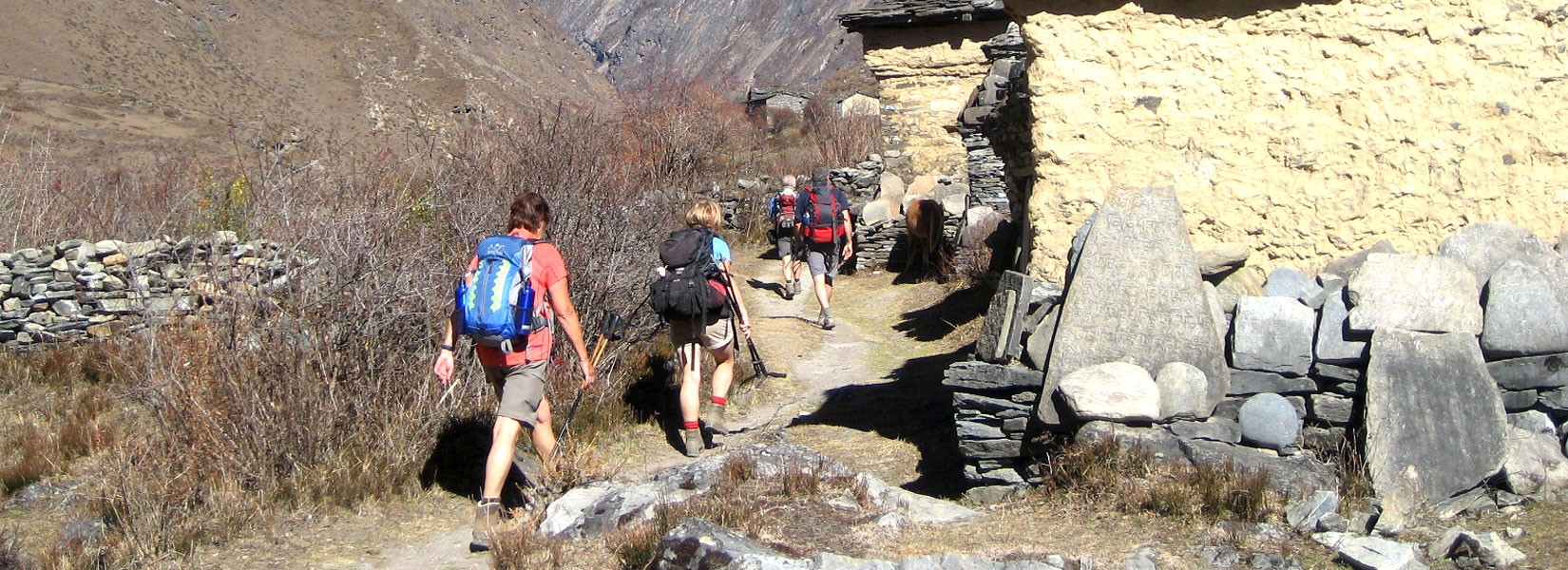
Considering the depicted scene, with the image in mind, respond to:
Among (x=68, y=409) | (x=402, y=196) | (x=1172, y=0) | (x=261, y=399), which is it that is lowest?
(x=68, y=409)

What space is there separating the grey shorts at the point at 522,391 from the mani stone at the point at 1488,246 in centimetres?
418

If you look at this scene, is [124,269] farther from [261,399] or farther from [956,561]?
[956,561]

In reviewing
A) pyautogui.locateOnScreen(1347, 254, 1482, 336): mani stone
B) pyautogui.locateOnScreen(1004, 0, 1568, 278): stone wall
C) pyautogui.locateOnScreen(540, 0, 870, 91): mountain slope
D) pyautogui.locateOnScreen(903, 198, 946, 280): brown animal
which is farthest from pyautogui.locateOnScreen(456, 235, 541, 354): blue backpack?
pyautogui.locateOnScreen(540, 0, 870, 91): mountain slope

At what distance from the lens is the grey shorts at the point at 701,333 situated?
6.79m

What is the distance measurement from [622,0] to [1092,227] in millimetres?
87981

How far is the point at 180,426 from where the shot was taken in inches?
234

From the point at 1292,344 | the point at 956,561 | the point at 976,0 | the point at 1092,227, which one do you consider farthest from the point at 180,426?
the point at 976,0

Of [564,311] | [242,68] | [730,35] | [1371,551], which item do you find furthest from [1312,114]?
[730,35]

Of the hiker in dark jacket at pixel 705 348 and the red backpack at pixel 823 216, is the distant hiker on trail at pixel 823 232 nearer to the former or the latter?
the red backpack at pixel 823 216

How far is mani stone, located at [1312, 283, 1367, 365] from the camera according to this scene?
17.1ft

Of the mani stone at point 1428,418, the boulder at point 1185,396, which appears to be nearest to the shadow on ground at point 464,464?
the boulder at point 1185,396

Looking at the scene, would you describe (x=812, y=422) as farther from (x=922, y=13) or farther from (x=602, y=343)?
(x=922, y=13)

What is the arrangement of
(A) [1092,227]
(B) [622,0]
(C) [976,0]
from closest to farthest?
(A) [1092,227]
(C) [976,0]
(B) [622,0]

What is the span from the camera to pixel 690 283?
671cm
